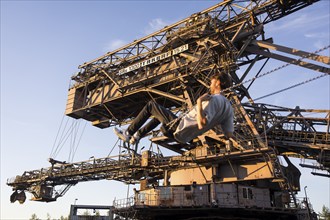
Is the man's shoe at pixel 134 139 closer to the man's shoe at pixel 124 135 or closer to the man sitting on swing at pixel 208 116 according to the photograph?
the man's shoe at pixel 124 135

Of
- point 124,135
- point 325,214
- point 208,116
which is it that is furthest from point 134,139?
point 325,214

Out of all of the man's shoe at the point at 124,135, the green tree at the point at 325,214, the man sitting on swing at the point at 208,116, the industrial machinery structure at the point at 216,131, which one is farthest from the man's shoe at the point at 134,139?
the green tree at the point at 325,214

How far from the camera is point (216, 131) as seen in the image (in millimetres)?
24906

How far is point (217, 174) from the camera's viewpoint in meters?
25.8

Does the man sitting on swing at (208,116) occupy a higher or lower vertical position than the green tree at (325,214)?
higher

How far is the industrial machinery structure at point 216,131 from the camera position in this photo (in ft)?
79.1

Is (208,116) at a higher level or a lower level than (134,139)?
lower

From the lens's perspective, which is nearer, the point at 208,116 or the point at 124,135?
the point at 208,116

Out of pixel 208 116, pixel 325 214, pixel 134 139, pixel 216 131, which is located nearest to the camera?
pixel 208 116

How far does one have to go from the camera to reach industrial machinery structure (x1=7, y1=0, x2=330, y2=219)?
24109mm

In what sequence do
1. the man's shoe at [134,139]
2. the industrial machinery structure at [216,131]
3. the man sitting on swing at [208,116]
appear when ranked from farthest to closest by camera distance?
the industrial machinery structure at [216,131]
the man's shoe at [134,139]
the man sitting on swing at [208,116]

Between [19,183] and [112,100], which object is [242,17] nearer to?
[112,100]

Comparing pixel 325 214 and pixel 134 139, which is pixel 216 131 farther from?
pixel 325 214

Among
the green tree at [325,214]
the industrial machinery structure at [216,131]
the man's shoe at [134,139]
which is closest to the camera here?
the man's shoe at [134,139]
